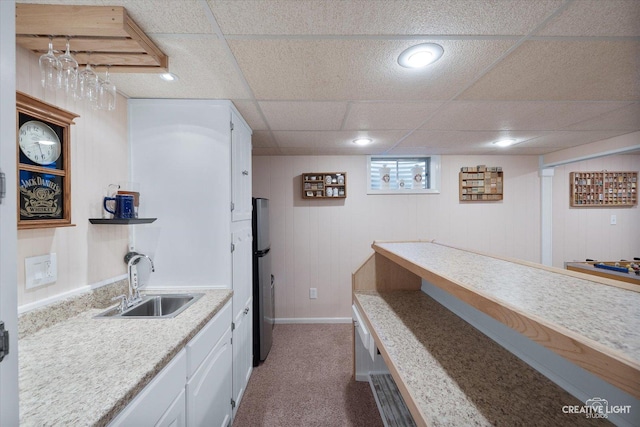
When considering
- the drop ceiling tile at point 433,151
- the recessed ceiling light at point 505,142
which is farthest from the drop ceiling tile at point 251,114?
the recessed ceiling light at point 505,142

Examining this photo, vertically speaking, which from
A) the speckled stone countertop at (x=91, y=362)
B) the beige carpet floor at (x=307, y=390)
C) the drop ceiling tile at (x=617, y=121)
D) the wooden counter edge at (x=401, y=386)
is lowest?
the beige carpet floor at (x=307, y=390)

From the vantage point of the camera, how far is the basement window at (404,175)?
344 centimetres

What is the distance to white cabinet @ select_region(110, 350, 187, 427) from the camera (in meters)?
0.80

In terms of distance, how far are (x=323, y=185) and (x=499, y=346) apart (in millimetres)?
2454

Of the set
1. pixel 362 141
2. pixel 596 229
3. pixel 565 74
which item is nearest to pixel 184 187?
pixel 362 141

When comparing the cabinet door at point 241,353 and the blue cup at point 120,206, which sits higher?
the blue cup at point 120,206

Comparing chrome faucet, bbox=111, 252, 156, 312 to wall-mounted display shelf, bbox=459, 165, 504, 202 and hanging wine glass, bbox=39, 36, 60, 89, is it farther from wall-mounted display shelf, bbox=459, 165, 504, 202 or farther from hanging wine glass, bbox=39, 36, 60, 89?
wall-mounted display shelf, bbox=459, 165, 504, 202

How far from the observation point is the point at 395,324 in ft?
4.93

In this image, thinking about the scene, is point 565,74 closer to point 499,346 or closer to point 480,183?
point 499,346

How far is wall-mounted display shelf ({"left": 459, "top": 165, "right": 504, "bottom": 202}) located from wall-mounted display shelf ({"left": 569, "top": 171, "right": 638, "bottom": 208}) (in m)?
1.03

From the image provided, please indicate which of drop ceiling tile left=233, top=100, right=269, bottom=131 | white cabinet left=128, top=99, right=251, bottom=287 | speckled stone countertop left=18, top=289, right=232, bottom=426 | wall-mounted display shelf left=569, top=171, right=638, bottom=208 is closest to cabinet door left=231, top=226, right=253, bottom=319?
white cabinet left=128, top=99, right=251, bottom=287

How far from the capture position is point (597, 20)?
1.00 m

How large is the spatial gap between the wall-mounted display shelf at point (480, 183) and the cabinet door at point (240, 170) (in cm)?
288

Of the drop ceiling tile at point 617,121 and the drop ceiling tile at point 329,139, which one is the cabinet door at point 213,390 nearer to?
the drop ceiling tile at point 329,139
